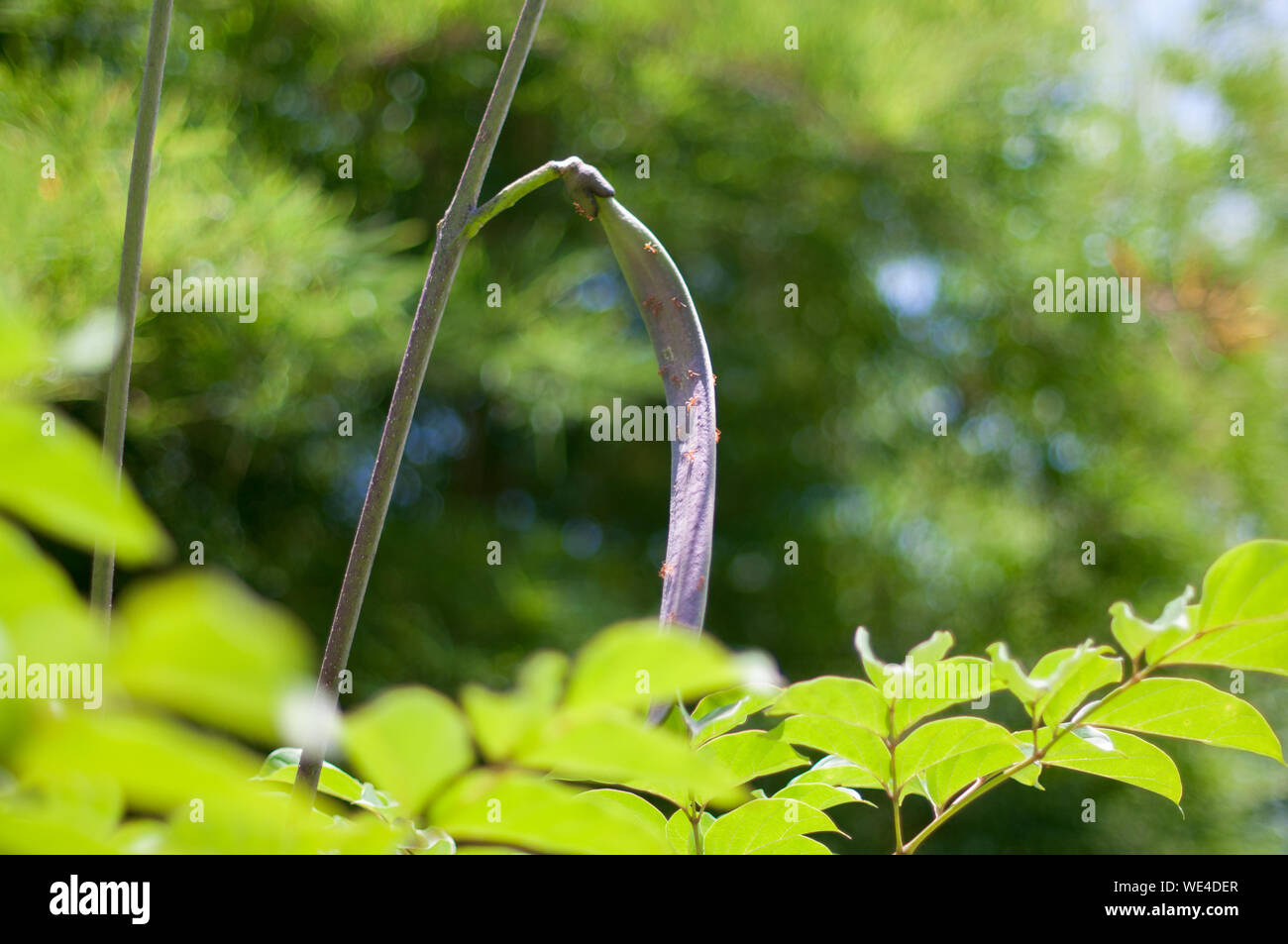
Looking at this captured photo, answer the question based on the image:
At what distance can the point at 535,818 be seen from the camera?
0.28 feet

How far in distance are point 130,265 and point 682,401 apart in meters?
0.10

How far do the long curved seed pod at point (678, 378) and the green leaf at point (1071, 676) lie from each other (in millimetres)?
53

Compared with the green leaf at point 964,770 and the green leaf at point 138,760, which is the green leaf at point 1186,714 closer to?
the green leaf at point 964,770

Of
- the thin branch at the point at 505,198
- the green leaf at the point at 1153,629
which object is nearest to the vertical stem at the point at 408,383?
the thin branch at the point at 505,198

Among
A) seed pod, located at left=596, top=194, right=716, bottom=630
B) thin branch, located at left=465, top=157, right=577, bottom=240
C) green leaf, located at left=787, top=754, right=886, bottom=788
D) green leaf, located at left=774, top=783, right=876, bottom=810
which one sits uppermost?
thin branch, located at left=465, top=157, right=577, bottom=240

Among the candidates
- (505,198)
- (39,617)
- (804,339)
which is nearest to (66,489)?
(39,617)

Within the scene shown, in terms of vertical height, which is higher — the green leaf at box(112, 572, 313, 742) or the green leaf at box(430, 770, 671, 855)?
the green leaf at box(112, 572, 313, 742)

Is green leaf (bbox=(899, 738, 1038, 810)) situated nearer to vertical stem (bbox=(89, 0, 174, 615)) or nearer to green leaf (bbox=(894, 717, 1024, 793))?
green leaf (bbox=(894, 717, 1024, 793))

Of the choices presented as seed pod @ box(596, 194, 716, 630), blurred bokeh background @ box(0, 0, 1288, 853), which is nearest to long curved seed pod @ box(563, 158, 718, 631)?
seed pod @ box(596, 194, 716, 630)

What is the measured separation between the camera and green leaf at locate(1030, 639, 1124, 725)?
0.47ft

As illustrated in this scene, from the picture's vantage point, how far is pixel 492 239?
5.00 feet

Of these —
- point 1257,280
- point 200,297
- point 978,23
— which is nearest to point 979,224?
point 978,23

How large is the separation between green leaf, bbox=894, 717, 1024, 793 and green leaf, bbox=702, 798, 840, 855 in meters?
0.02
